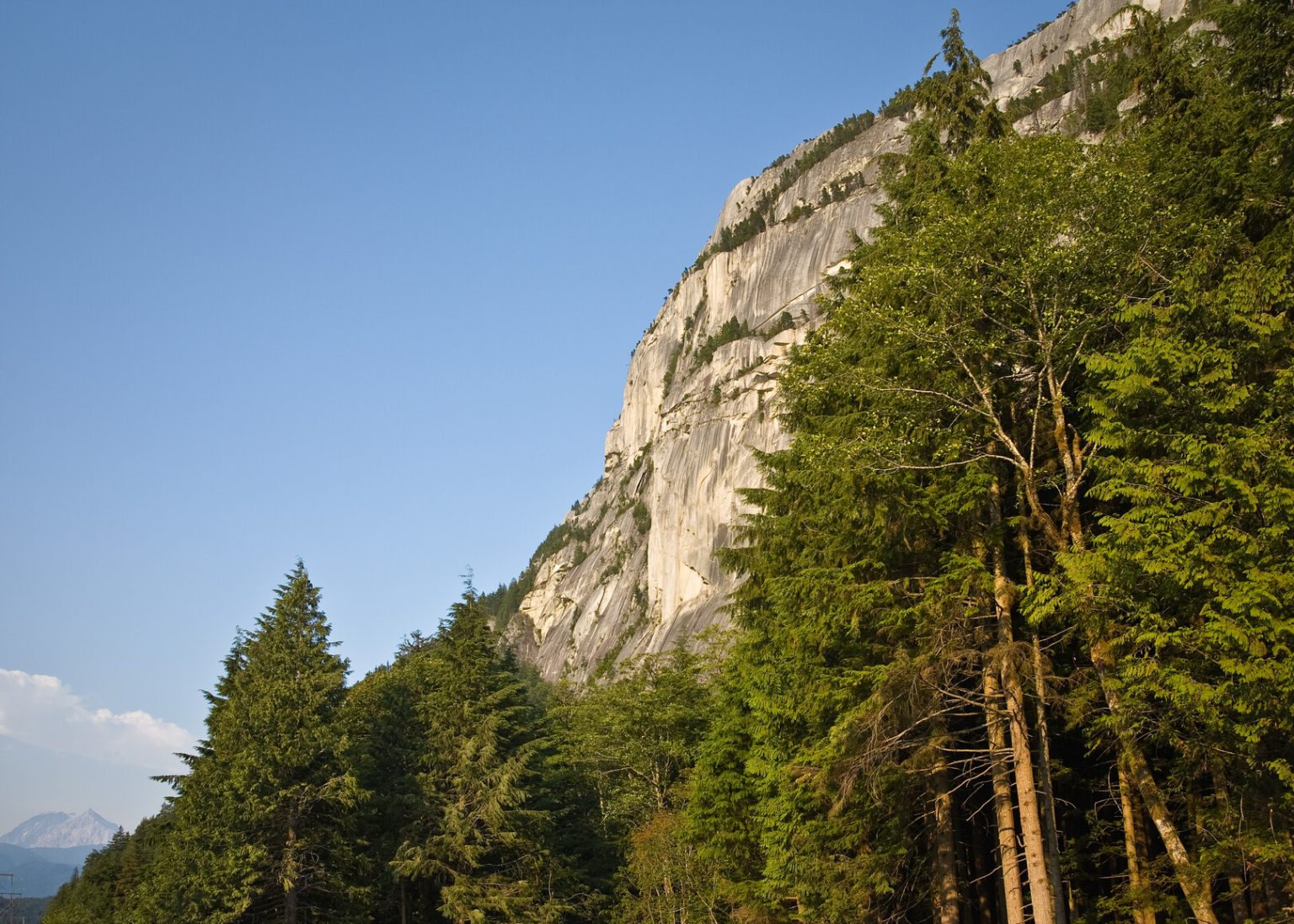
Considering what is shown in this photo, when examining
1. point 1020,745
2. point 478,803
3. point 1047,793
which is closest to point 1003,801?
point 1047,793

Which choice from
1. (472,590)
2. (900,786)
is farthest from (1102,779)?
(472,590)

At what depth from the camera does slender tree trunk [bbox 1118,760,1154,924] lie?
11547 mm

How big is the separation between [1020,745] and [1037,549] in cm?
307

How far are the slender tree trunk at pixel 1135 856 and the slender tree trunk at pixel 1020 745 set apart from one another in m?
0.96

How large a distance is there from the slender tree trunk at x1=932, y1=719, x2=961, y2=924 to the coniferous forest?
6 cm

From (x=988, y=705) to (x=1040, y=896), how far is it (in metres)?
2.43

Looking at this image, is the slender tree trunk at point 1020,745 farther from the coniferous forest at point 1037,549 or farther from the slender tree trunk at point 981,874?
the slender tree trunk at point 981,874

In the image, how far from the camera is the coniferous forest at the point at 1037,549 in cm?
1080

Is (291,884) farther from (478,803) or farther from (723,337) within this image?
(723,337)

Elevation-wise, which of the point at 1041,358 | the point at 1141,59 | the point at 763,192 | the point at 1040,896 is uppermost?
the point at 763,192

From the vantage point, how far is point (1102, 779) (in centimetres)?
1527

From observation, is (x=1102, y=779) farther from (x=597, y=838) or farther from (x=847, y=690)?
(x=597, y=838)

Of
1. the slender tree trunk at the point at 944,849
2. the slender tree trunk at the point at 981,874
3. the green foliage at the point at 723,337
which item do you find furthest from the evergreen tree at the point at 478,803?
the green foliage at the point at 723,337

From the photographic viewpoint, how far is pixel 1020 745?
40.3ft
